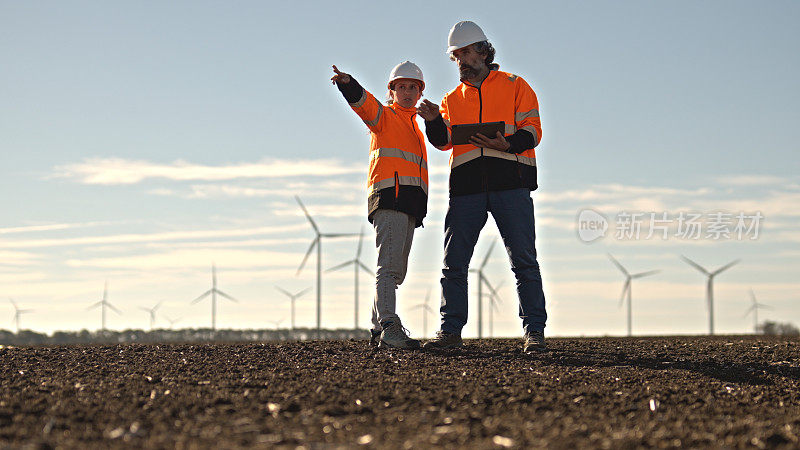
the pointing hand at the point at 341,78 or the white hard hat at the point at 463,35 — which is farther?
the white hard hat at the point at 463,35

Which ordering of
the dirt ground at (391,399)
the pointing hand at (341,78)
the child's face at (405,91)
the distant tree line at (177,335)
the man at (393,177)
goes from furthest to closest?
the distant tree line at (177,335)
the child's face at (405,91)
the man at (393,177)
the pointing hand at (341,78)
the dirt ground at (391,399)

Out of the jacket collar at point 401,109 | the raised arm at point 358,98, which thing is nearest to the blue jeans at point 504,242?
the jacket collar at point 401,109

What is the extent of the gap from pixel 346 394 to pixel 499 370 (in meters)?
1.79

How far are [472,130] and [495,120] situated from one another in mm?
277

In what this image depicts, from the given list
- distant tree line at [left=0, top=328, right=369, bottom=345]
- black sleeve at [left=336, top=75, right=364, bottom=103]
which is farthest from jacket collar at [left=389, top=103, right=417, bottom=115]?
distant tree line at [left=0, top=328, right=369, bottom=345]

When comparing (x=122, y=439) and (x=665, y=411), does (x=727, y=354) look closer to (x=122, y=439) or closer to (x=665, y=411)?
(x=665, y=411)

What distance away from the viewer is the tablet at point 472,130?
833cm

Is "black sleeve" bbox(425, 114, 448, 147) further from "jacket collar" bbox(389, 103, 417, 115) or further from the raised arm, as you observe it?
the raised arm

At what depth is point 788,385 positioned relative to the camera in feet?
22.4

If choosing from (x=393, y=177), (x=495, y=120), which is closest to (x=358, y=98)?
(x=393, y=177)

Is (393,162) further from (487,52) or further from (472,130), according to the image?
(487,52)

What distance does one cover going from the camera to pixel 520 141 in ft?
27.1

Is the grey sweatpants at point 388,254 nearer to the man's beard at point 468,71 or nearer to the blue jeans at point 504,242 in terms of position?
the blue jeans at point 504,242

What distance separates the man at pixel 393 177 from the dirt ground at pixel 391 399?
575mm
